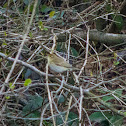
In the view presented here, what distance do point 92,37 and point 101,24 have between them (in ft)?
4.36

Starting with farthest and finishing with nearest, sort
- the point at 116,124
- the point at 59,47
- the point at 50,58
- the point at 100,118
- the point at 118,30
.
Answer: the point at 118,30 < the point at 59,47 < the point at 100,118 < the point at 116,124 < the point at 50,58

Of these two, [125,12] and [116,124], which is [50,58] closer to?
[116,124]

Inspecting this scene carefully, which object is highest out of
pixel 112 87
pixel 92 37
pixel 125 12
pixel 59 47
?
pixel 125 12

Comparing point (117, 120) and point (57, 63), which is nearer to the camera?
point (57, 63)

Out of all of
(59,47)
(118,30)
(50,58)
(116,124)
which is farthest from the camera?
(118,30)

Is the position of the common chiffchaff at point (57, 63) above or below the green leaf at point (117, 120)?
above

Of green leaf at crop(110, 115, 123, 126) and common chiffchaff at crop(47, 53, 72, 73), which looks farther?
green leaf at crop(110, 115, 123, 126)

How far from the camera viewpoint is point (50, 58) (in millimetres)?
2652

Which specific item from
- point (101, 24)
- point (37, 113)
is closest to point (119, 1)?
point (101, 24)

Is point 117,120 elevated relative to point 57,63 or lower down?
lower down

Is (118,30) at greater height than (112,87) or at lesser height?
greater

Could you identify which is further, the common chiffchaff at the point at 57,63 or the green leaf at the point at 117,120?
the green leaf at the point at 117,120

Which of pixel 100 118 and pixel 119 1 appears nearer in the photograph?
pixel 100 118

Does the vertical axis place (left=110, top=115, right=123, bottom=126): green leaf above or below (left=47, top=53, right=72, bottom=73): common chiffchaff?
below
